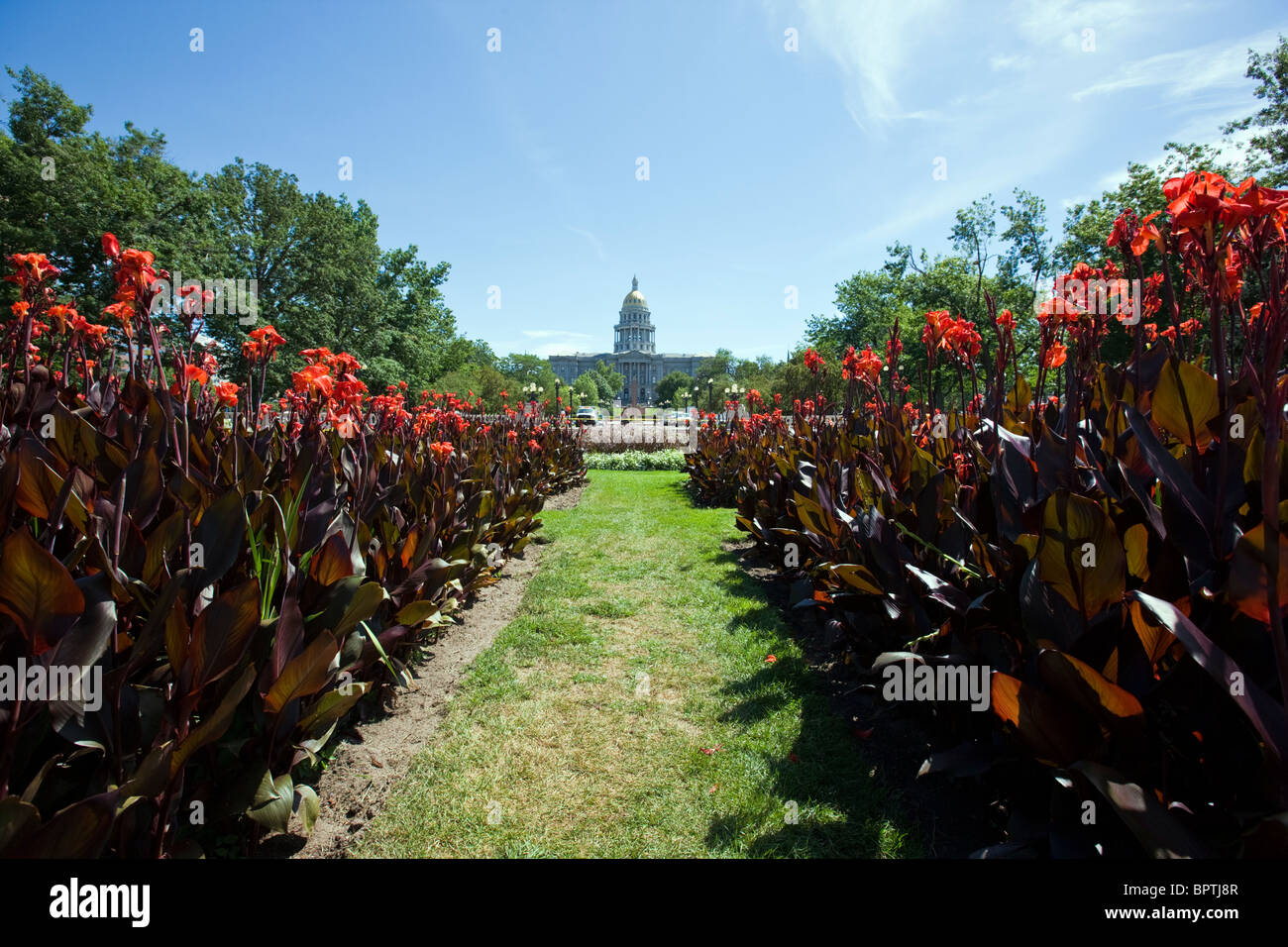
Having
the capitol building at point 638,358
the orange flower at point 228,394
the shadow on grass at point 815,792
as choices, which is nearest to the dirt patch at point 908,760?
the shadow on grass at point 815,792

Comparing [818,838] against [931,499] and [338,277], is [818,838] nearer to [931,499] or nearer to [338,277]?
[931,499]

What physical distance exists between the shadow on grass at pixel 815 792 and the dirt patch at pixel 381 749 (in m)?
1.39

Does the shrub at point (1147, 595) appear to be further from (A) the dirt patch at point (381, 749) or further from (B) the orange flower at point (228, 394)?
(B) the orange flower at point (228, 394)

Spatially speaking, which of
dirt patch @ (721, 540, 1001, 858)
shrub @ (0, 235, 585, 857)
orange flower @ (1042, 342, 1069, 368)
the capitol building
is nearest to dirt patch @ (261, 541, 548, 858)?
shrub @ (0, 235, 585, 857)

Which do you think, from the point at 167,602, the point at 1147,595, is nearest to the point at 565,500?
the point at 167,602

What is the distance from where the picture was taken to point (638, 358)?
127 metres

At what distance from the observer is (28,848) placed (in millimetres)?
1133

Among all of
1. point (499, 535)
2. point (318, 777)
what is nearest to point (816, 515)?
point (318, 777)

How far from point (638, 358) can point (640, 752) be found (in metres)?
127

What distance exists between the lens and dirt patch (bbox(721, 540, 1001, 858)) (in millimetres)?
2105

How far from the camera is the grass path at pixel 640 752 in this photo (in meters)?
2.19

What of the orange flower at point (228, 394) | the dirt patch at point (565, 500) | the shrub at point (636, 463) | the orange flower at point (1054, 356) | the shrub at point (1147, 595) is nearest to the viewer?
the shrub at point (1147, 595)

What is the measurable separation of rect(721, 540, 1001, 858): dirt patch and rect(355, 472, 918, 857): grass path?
0.09 metres
